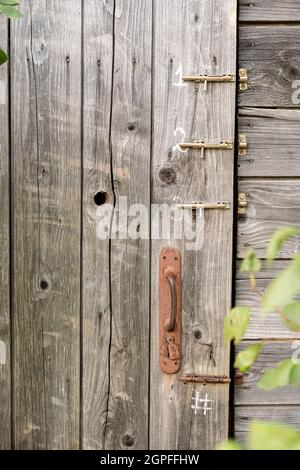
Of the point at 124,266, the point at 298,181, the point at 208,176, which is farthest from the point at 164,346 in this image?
the point at 298,181

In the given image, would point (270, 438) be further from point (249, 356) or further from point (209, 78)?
point (209, 78)

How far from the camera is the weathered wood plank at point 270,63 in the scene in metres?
1.68

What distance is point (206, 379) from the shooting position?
1712mm

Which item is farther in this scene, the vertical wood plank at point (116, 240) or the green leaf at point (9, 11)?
the vertical wood plank at point (116, 240)

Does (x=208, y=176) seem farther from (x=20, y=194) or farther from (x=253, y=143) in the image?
(x=20, y=194)

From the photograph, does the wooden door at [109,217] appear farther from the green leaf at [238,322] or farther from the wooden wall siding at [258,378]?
the green leaf at [238,322]

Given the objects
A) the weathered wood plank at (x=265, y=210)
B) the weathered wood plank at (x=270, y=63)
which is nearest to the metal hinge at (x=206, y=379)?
the weathered wood plank at (x=265, y=210)

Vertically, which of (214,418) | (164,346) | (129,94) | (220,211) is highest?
(129,94)

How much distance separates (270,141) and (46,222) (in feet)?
2.29

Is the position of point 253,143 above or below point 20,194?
above

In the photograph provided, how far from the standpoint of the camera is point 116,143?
1.68m

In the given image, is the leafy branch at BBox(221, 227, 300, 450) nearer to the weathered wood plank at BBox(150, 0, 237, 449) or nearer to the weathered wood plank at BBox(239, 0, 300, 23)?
the weathered wood plank at BBox(150, 0, 237, 449)

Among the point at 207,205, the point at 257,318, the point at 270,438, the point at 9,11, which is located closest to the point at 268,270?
the point at 257,318

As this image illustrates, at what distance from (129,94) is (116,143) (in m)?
0.14
